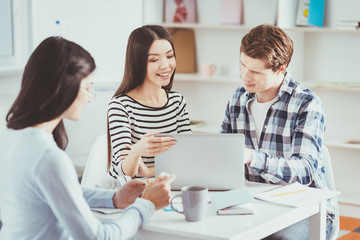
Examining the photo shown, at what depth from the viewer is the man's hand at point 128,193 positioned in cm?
183

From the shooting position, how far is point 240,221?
1729 millimetres

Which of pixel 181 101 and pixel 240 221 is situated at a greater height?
pixel 181 101

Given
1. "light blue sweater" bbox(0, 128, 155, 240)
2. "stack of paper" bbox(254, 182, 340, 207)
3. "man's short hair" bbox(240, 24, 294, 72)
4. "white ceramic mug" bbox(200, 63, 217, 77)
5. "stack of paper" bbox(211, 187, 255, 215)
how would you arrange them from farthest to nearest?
"white ceramic mug" bbox(200, 63, 217, 77) → "man's short hair" bbox(240, 24, 294, 72) → "stack of paper" bbox(254, 182, 340, 207) → "stack of paper" bbox(211, 187, 255, 215) → "light blue sweater" bbox(0, 128, 155, 240)

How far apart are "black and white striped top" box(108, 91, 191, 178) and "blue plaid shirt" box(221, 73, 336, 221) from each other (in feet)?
0.81

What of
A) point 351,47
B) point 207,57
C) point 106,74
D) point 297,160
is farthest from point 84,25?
→ point 297,160

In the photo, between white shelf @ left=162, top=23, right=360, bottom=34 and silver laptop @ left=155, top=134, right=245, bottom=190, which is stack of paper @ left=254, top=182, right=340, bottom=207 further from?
white shelf @ left=162, top=23, right=360, bottom=34

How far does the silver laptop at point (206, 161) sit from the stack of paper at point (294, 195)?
112 mm

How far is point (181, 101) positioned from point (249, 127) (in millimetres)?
368

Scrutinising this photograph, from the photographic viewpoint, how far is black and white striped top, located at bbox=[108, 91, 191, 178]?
2.45 meters

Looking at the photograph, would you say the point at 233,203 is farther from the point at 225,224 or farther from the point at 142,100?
the point at 142,100

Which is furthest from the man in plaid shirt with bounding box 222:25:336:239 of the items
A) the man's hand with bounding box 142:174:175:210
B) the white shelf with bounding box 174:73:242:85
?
the white shelf with bounding box 174:73:242:85

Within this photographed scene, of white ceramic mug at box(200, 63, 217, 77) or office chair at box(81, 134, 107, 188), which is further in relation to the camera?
white ceramic mug at box(200, 63, 217, 77)

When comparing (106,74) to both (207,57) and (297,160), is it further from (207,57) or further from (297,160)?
(297,160)

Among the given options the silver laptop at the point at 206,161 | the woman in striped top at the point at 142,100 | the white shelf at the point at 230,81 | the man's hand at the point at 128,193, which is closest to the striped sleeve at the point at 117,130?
the woman in striped top at the point at 142,100
